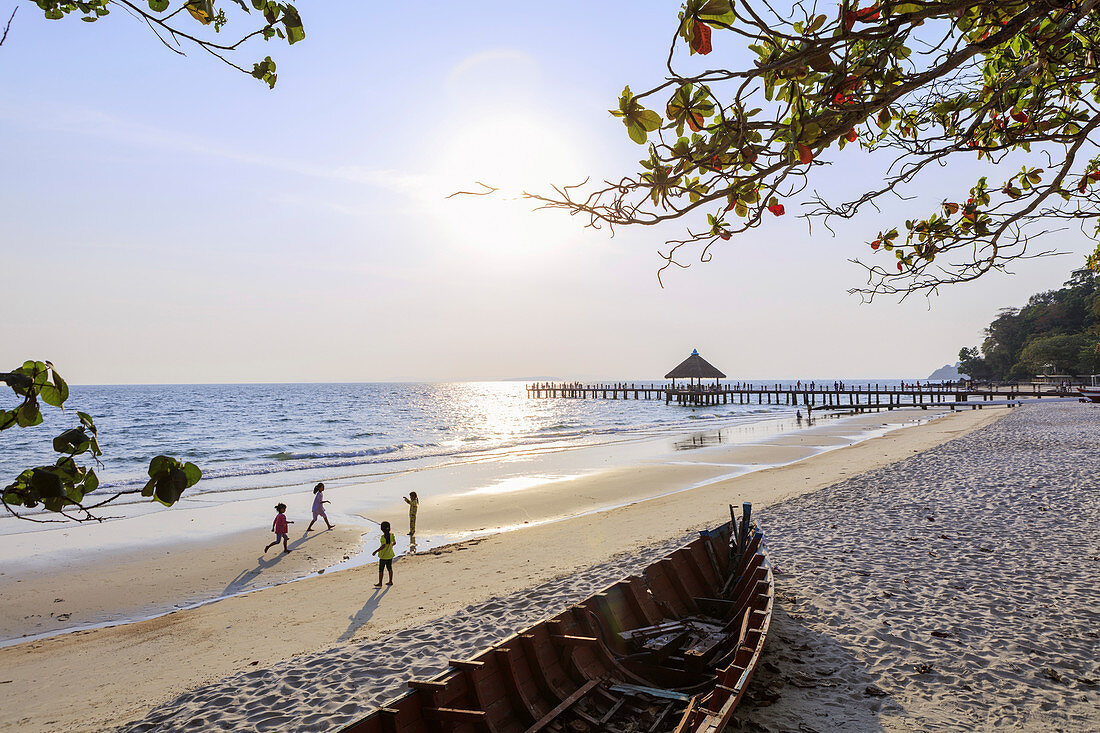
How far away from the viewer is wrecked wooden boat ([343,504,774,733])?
4.12 metres

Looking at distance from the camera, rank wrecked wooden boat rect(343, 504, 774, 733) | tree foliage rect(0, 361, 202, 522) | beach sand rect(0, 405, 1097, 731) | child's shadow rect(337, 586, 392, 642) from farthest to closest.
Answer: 1. child's shadow rect(337, 586, 392, 642)
2. beach sand rect(0, 405, 1097, 731)
3. wrecked wooden boat rect(343, 504, 774, 733)
4. tree foliage rect(0, 361, 202, 522)

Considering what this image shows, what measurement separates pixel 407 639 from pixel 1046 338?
7441 centimetres

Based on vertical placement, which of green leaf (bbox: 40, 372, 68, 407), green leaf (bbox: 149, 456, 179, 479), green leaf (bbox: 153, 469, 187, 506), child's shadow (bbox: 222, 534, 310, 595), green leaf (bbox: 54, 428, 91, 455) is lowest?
child's shadow (bbox: 222, 534, 310, 595)

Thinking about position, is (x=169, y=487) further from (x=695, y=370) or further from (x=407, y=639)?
(x=695, y=370)

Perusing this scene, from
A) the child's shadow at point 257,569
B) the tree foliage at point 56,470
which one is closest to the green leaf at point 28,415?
the tree foliage at point 56,470

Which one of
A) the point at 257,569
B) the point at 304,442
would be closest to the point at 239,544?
the point at 257,569

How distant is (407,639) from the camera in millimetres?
7297

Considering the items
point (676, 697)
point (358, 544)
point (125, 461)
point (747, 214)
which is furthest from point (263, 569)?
point (125, 461)

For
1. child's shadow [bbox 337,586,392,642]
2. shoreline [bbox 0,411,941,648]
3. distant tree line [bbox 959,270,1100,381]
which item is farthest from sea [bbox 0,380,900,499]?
distant tree line [bbox 959,270,1100,381]

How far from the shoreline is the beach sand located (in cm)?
54

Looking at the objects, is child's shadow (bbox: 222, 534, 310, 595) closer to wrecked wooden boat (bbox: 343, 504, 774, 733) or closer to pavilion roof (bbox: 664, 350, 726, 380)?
wrecked wooden boat (bbox: 343, 504, 774, 733)

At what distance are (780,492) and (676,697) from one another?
41.8ft

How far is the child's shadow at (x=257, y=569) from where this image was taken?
10367 millimetres

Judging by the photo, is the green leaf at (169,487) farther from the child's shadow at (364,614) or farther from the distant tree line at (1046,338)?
the distant tree line at (1046,338)
